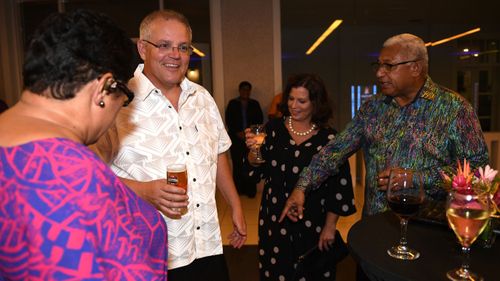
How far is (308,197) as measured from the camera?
2.36 metres

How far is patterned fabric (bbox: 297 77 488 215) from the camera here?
1.86 metres

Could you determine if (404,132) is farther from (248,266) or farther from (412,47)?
(248,266)

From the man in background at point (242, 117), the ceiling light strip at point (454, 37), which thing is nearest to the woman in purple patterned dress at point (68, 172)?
the man in background at point (242, 117)

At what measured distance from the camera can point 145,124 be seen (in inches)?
65.7

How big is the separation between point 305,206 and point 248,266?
1252 mm

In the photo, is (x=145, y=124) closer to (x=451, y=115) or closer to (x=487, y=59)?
(x=451, y=115)

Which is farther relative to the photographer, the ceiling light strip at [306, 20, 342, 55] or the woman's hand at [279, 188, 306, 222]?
the ceiling light strip at [306, 20, 342, 55]

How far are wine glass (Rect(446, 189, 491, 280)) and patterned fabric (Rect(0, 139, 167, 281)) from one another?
89cm

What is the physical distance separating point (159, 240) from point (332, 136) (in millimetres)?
1705

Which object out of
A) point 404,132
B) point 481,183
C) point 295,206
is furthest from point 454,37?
point 481,183

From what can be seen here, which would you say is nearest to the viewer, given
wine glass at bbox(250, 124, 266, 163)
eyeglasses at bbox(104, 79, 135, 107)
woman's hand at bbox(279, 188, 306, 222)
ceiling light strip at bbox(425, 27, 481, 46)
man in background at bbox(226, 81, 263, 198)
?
eyeglasses at bbox(104, 79, 135, 107)

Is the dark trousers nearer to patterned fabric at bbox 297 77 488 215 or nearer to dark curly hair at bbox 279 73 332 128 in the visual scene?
patterned fabric at bbox 297 77 488 215

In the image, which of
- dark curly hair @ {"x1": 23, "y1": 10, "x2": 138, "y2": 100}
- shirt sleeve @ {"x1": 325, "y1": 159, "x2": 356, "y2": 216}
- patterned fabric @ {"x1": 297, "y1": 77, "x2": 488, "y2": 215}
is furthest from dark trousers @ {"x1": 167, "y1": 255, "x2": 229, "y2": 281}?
dark curly hair @ {"x1": 23, "y1": 10, "x2": 138, "y2": 100}

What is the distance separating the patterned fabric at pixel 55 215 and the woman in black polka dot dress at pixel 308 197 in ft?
5.40
